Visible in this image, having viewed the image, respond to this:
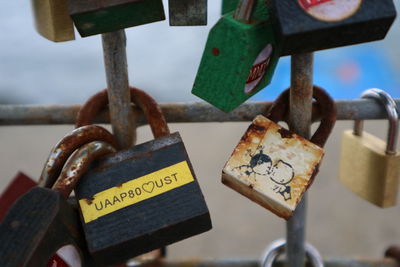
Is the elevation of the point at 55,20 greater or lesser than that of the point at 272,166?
greater

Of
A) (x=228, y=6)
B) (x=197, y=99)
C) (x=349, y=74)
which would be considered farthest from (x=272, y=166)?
(x=349, y=74)

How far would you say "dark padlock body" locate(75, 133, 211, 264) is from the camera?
50cm

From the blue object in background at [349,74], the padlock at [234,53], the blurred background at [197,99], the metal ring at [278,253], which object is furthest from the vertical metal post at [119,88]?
the blue object in background at [349,74]

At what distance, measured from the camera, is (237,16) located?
0.46m

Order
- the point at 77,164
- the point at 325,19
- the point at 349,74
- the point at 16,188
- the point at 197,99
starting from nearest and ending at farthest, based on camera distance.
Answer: the point at 325,19 < the point at 77,164 < the point at 16,188 < the point at 197,99 < the point at 349,74

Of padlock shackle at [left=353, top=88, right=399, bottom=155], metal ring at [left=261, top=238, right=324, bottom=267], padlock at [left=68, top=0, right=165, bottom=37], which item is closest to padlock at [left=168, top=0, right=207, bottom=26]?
padlock at [left=68, top=0, right=165, bottom=37]

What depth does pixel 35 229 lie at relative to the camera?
45 centimetres

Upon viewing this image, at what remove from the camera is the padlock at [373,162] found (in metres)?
0.61

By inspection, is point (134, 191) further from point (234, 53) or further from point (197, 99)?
point (197, 99)

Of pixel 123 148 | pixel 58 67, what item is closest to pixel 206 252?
pixel 123 148

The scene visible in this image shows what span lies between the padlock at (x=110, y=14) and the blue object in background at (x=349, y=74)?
2.48 metres

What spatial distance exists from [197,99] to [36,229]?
5.62 ft

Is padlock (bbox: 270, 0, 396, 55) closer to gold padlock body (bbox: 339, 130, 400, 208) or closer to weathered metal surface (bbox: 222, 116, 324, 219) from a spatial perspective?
weathered metal surface (bbox: 222, 116, 324, 219)

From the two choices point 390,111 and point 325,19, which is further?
point 390,111
